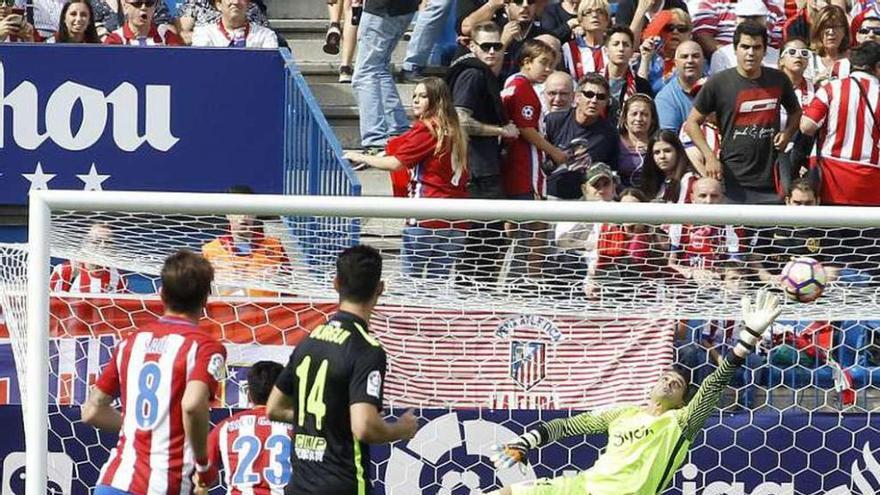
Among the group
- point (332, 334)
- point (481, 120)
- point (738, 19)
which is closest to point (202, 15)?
point (481, 120)

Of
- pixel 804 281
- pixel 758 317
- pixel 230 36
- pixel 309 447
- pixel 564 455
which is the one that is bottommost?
pixel 564 455

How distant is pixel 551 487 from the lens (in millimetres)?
8219

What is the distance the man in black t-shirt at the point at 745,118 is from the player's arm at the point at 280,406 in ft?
14.5

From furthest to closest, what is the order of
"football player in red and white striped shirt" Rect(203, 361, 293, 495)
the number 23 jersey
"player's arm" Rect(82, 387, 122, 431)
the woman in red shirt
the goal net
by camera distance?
the woman in red shirt, the goal net, "football player in red and white striped shirt" Rect(203, 361, 293, 495), "player's arm" Rect(82, 387, 122, 431), the number 23 jersey

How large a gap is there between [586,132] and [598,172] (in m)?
0.49

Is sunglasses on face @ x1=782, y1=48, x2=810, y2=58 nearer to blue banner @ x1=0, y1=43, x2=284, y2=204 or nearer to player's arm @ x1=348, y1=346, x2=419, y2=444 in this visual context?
blue banner @ x1=0, y1=43, x2=284, y2=204

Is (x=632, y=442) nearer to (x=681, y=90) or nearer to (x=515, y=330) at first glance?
(x=515, y=330)

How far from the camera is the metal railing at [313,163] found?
31.2 feet

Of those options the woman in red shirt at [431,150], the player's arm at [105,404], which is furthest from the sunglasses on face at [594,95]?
the player's arm at [105,404]

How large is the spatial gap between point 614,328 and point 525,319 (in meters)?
0.43

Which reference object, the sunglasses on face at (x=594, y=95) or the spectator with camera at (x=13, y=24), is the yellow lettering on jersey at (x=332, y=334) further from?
the spectator with camera at (x=13, y=24)

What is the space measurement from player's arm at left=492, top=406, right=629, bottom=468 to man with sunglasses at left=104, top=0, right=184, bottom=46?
426cm

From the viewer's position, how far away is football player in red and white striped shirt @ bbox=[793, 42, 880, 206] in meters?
10.6

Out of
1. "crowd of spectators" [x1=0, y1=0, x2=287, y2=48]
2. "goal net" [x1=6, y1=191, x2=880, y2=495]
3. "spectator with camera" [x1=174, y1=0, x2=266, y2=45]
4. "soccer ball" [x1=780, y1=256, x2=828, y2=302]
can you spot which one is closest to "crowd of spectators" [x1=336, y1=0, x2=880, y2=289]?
"goal net" [x1=6, y1=191, x2=880, y2=495]
